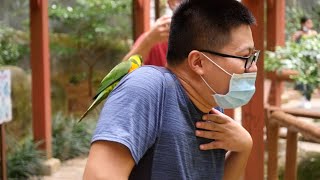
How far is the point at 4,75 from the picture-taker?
14.7 feet

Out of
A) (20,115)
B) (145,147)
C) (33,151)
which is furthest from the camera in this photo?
(20,115)

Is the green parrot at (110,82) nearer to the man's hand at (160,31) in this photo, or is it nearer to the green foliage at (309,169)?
the man's hand at (160,31)

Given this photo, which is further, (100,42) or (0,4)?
(100,42)

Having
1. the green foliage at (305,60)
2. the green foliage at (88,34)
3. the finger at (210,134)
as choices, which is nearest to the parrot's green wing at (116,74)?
the finger at (210,134)

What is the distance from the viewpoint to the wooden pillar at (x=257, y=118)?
3.43m

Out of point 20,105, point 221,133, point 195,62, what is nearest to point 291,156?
point 221,133

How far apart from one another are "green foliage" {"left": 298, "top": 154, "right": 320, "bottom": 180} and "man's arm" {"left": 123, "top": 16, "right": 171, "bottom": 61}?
271 centimetres

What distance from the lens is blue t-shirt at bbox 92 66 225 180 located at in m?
1.05

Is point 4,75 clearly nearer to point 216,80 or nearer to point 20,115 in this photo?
point 20,115

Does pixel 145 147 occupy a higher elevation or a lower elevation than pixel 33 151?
higher

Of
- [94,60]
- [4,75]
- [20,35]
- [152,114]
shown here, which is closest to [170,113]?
[152,114]

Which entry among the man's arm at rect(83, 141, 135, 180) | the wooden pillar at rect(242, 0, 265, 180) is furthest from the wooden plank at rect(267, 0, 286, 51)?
the man's arm at rect(83, 141, 135, 180)

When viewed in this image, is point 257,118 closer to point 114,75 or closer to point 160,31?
point 160,31

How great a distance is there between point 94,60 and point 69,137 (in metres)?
3.01
